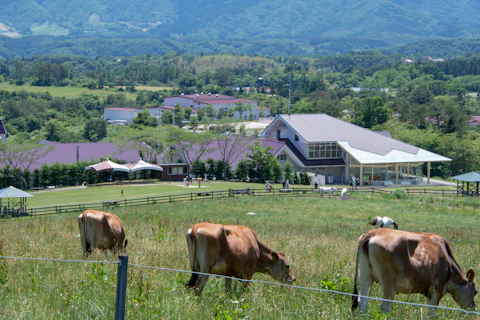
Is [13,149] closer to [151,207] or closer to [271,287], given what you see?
[151,207]

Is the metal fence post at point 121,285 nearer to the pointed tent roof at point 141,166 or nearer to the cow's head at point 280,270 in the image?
the cow's head at point 280,270

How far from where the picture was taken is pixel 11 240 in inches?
558

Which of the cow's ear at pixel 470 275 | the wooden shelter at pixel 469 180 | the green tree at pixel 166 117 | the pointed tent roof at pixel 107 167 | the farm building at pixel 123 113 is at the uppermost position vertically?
the farm building at pixel 123 113

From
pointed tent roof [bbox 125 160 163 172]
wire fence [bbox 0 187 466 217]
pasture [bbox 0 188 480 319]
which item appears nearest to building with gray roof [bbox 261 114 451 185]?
wire fence [bbox 0 187 466 217]

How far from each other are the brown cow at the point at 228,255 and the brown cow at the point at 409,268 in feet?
5.85

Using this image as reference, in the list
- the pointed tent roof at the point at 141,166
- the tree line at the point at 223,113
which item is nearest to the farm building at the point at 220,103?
the tree line at the point at 223,113

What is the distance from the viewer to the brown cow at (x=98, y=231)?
13266 millimetres

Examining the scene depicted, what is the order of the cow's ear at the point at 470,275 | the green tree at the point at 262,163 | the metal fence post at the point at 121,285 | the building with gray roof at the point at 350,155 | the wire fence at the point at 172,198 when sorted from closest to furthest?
the metal fence post at the point at 121,285 < the cow's ear at the point at 470,275 < the wire fence at the point at 172,198 < the green tree at the point at 262,163 < the building with gray roof at the point at 350,155

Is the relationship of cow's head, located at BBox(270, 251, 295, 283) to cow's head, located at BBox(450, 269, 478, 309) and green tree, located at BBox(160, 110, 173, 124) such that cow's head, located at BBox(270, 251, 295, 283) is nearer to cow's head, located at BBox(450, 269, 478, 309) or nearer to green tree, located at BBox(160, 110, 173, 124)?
cow's head, located at BBox(450, 269, 478, 309)

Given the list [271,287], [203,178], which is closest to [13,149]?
[203,178]

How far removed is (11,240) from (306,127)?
152ft

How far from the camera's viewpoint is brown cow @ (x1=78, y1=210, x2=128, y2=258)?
13.3 metres

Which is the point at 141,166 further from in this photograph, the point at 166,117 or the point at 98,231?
the point at 166,117

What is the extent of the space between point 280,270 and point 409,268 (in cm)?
237
